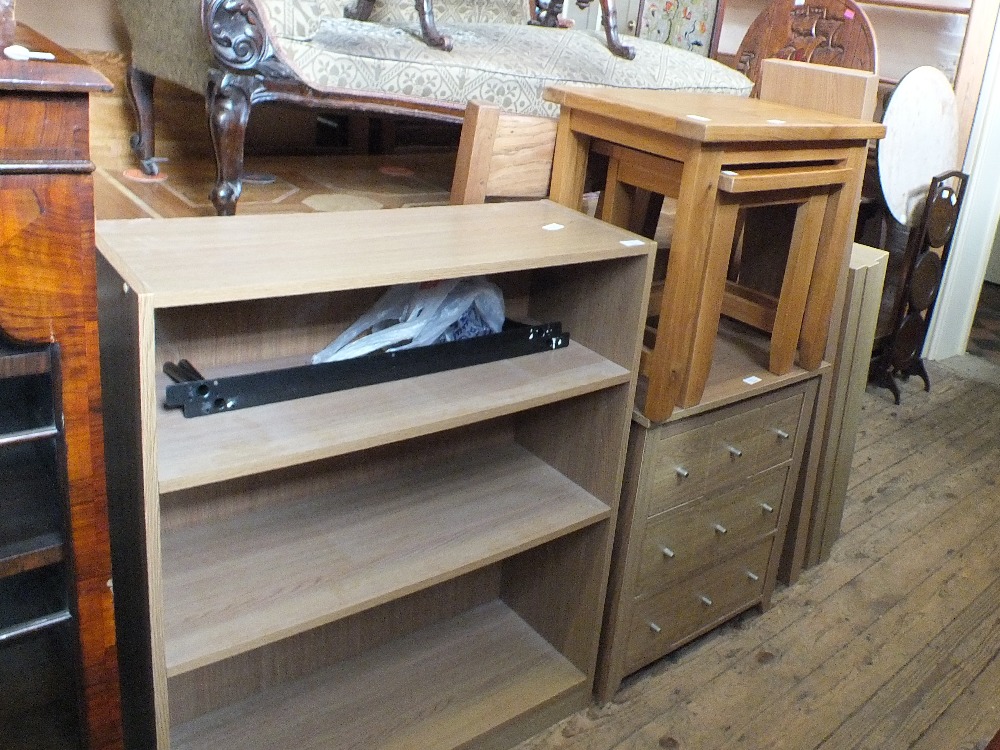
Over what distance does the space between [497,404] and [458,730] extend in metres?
0.60

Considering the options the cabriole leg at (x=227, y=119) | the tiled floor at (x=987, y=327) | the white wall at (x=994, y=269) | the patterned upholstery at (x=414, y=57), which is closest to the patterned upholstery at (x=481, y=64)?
A: the patterned upholstery at (x=414, y=57)

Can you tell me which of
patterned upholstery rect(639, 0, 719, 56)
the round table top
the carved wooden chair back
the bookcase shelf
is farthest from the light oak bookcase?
patterned upholstery rect(639, 0, 719, 56)

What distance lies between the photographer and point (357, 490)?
1528 millimetres

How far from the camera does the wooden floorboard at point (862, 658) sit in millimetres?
1642

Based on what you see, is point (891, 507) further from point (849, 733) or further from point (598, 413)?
point (598, 413)

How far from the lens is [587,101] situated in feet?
4.83

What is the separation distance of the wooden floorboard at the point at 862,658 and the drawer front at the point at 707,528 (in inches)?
8.9

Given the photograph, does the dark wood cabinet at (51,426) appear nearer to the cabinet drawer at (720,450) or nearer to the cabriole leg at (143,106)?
the cabinet drawer at (720,450)

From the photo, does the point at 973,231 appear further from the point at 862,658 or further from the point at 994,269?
the point at 862,658

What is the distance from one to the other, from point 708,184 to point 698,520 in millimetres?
649

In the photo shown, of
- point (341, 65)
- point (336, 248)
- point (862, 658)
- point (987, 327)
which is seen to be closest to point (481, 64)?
point (341, 65)

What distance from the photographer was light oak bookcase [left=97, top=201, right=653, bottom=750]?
1.10m

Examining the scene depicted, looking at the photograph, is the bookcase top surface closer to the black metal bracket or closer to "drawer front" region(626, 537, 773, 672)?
the black metal bracket

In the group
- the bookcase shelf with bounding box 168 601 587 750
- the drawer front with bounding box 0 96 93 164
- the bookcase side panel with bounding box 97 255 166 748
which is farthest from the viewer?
the bookcase shelf with bounding box 168 601 587 750
